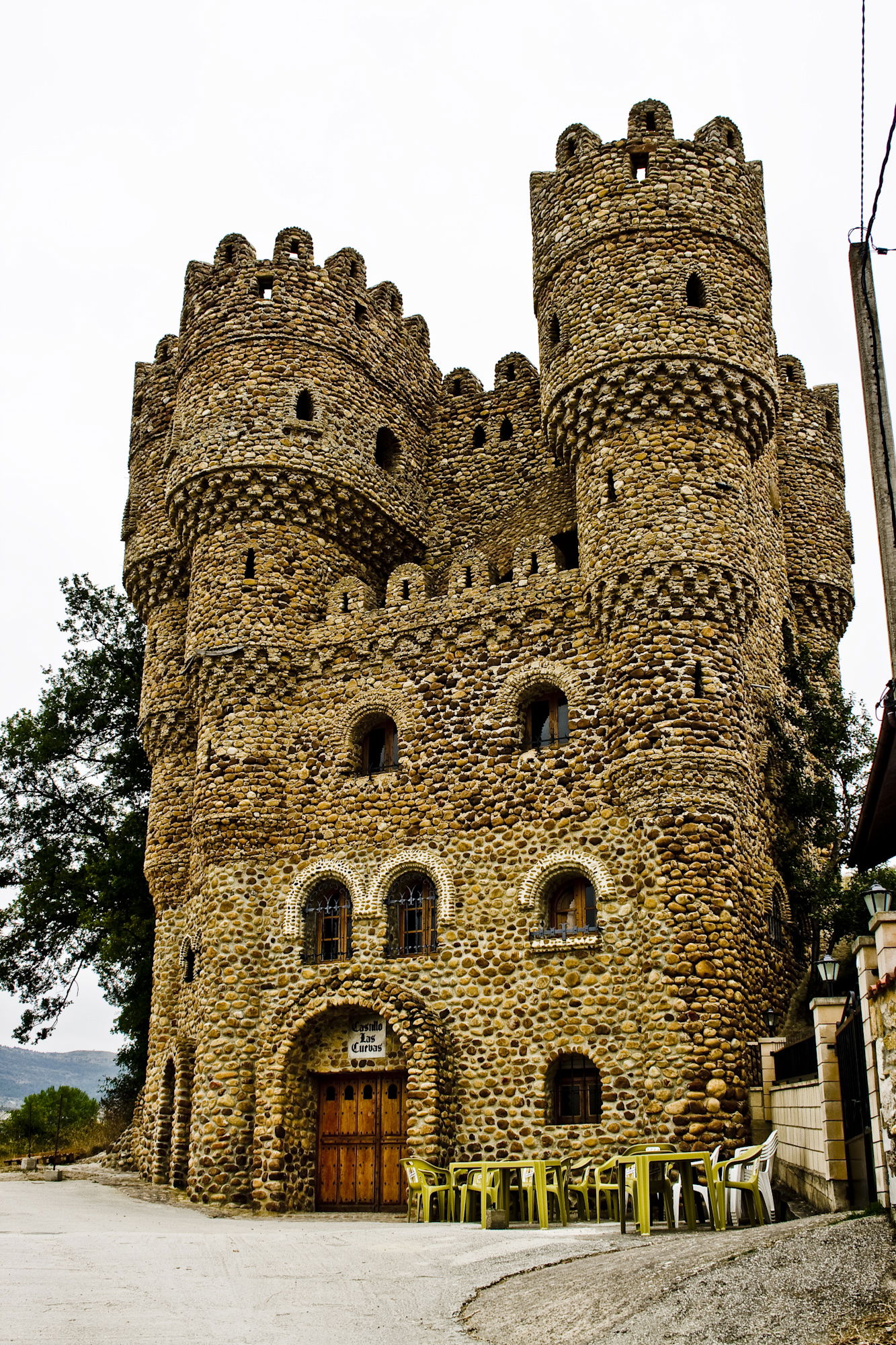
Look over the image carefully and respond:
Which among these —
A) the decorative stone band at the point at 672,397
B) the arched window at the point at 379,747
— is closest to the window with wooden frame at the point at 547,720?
the arched window at the point at 379,747

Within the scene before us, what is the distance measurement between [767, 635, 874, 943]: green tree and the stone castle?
0.40 m

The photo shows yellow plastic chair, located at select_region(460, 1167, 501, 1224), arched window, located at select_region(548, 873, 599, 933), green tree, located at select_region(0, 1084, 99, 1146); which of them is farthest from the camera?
green tree, located at select_region(0, 1084, 99, 1146)

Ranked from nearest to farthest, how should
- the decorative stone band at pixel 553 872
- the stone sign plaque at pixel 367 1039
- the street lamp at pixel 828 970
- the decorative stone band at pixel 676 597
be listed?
the street lamp at pixel 828 970 → the decorative stone band at pixel 553 872 → the decorative stone band at pixel 676 597 → the stone sign plaque at pixel 367 1039

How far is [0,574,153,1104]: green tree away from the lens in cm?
2761

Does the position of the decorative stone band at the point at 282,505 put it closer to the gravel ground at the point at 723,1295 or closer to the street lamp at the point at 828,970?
the street lamp at the point at 828,970

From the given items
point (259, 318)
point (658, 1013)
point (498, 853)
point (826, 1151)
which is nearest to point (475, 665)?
point (498, 853)

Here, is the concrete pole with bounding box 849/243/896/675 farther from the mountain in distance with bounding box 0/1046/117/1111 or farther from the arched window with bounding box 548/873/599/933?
the mountain in distance with bounding box 0/1046/117/1111

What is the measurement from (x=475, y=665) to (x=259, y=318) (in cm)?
807

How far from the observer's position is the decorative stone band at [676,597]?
1794cm

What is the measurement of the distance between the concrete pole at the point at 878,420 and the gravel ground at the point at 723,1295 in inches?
176

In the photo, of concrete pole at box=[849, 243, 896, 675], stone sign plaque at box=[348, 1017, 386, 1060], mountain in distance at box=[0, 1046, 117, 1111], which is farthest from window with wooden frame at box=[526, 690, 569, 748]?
mountain in distance at box=[0, 1046, 117, 1111]

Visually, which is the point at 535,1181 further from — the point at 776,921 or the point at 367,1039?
the point at 776,921

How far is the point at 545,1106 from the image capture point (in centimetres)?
1708

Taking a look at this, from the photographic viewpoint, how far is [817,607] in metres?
23.2
